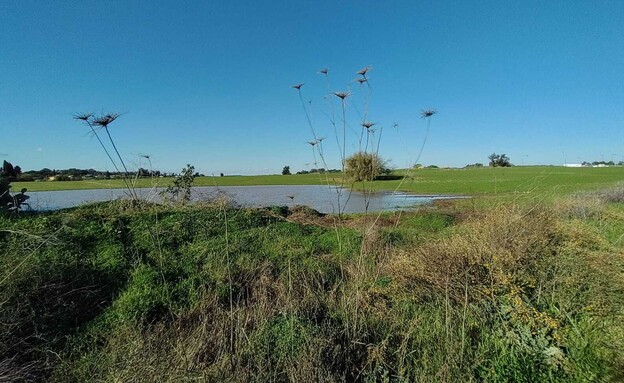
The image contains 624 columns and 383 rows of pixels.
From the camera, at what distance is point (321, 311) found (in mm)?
4062

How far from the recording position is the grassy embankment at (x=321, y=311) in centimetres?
313

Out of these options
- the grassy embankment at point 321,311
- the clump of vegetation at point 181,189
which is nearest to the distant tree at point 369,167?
the grassy embankment at point 321,311

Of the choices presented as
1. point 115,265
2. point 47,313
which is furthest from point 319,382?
point 115,265

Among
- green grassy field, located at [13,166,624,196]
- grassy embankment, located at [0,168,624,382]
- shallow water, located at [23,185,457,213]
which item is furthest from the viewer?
shallow water, located at [23,185,457,213]

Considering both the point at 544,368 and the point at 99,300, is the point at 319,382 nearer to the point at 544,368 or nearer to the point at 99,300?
the point at 544,368

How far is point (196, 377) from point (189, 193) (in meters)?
10.4

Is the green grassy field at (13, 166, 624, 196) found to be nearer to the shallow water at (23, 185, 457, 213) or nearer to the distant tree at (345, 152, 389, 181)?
the distant tree at (345, 152, 389, 181)

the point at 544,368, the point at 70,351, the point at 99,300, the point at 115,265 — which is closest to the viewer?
the point at 544,368

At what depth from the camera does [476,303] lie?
4.23 meters

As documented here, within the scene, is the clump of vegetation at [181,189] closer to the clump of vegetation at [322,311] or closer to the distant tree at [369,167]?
the clump of vegetation at [322,311]

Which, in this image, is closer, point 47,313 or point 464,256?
point 47,313

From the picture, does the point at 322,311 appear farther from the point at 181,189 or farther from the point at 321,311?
the point at 181,189

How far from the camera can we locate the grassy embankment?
10.3 feet

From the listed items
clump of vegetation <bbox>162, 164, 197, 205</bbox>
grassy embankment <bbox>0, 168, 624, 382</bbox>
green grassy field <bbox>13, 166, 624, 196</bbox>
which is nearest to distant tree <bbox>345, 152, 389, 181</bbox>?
green grassy field <bbox>13, 166, 624, 196</bbox>
